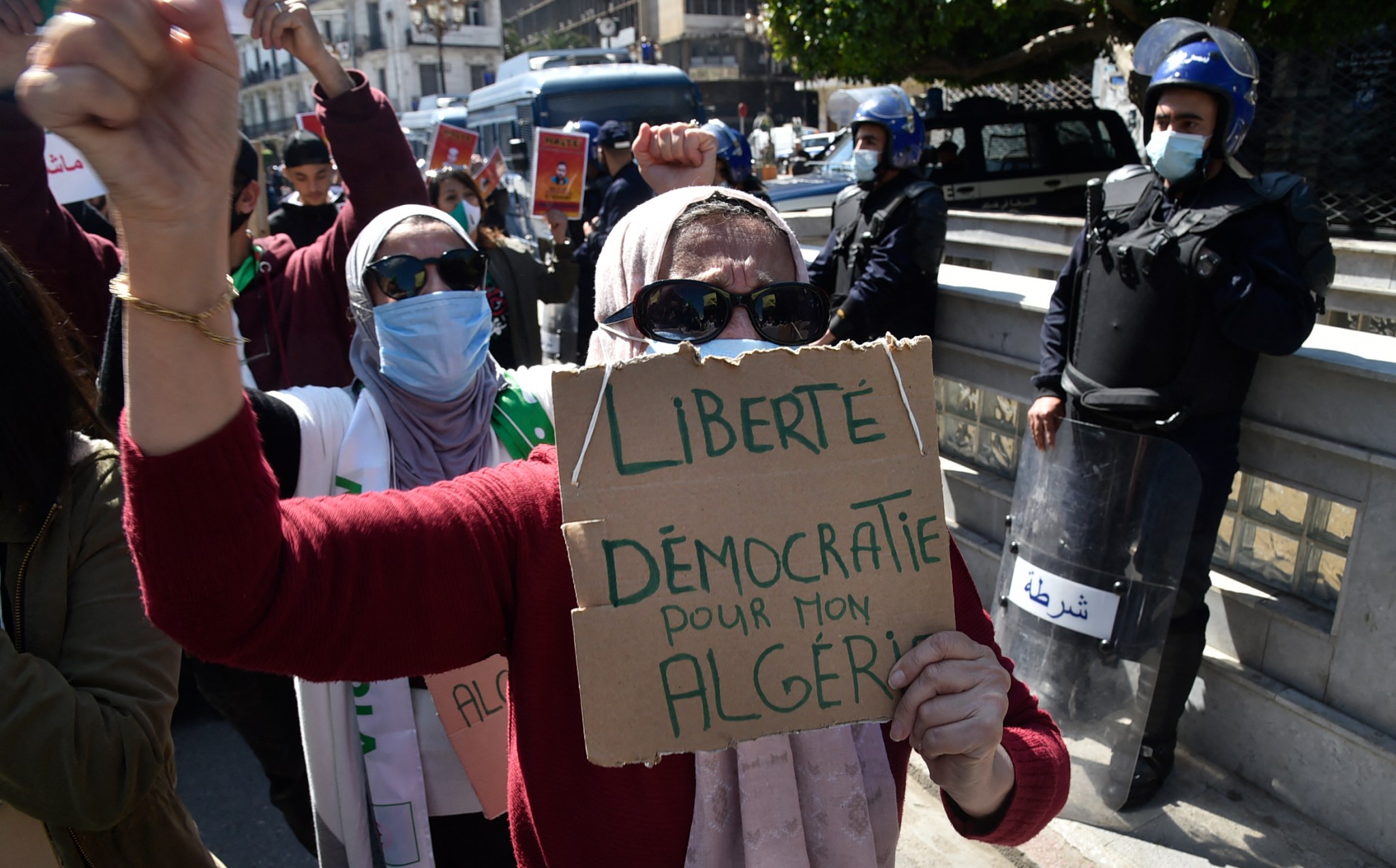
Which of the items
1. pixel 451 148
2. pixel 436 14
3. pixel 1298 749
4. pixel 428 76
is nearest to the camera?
pixel 1298 749

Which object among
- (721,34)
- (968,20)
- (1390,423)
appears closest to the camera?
(1390,423)

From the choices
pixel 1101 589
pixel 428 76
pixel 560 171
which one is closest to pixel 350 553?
pixel 1101 589

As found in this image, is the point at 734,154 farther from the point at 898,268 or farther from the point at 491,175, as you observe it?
the point at 491,175

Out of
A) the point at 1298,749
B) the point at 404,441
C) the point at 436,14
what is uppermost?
the point at 436,14

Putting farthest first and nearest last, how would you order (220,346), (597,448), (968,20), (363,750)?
(968,20) < (363,750) < (597,448) < (220,346)

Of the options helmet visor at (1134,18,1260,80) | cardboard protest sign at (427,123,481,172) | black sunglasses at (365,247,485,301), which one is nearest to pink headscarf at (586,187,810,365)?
black sunglasses at (365,247,485,301)

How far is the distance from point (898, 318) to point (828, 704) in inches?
133

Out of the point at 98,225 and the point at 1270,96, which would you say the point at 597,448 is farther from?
the point at 1270,96

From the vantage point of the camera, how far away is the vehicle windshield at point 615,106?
13.9 metres

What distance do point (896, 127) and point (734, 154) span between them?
4.98ft

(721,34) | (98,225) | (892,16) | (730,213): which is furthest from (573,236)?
(721,34)

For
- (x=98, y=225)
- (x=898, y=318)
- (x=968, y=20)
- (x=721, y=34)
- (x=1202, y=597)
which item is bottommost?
(x=1202, y=597)

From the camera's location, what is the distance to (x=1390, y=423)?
8.76 ft

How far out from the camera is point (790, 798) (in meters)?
1.32
